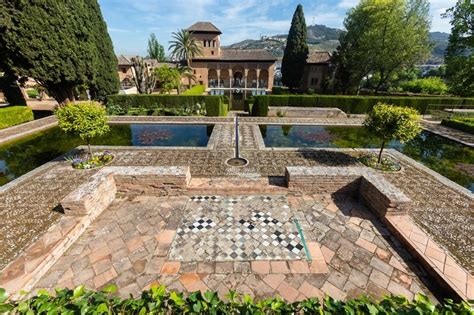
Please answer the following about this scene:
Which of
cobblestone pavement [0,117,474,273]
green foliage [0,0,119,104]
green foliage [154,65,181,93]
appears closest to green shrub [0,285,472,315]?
cobblestone pavement [0,117,474,273]

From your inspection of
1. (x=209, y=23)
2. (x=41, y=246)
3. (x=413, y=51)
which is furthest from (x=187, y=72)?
(x=41, y=246)

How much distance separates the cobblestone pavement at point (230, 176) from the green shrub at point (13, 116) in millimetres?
9658

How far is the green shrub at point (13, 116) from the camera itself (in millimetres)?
13320

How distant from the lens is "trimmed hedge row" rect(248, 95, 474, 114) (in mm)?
20031

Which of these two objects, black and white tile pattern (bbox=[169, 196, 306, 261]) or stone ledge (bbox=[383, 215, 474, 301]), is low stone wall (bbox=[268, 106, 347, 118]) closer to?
black and white tile pattern (bbox=[169, 196, 306, 261])

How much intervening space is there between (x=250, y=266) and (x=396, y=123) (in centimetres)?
731

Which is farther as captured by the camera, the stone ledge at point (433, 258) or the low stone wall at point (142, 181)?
the low stone wall at point (142, 181)

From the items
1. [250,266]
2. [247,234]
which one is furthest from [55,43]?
[250,266]

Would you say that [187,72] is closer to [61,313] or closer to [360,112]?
[360,112]

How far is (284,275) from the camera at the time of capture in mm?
3600

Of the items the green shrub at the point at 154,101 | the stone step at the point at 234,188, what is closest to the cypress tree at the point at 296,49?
the green shrub at the point at 154,101

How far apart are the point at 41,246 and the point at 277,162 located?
7.23 metres

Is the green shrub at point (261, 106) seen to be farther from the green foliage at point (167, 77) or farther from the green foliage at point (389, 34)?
the green foliage at point (389, 34)

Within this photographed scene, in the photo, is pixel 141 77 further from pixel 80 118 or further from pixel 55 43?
pixel 80 118
